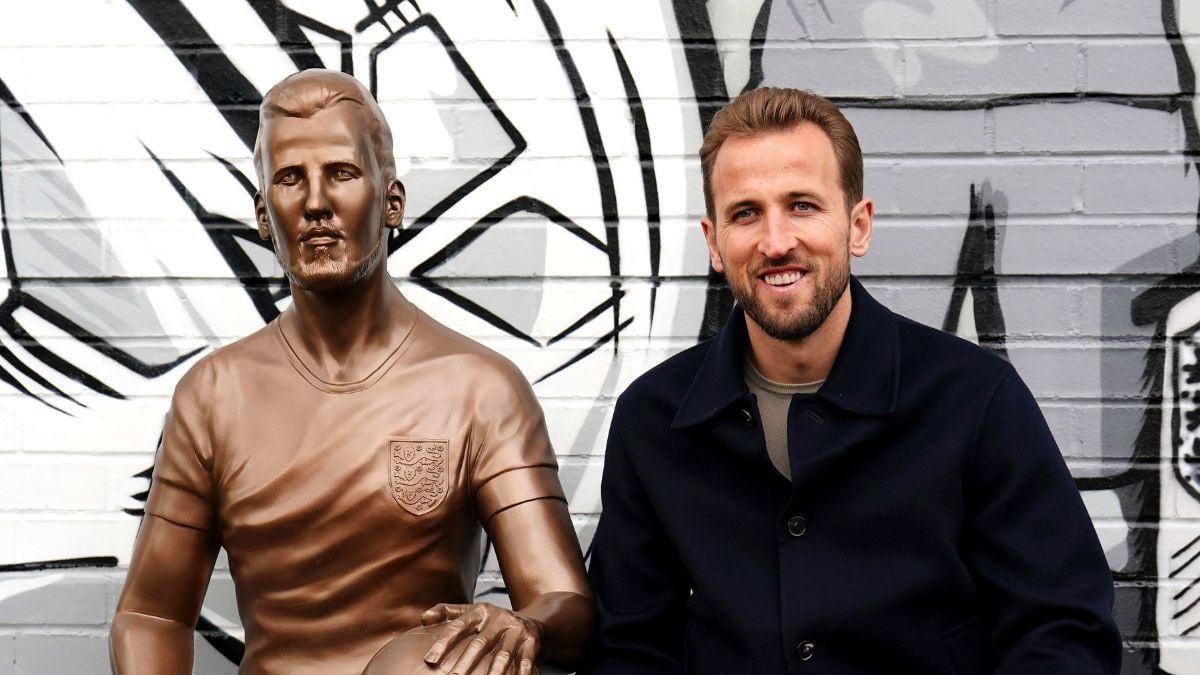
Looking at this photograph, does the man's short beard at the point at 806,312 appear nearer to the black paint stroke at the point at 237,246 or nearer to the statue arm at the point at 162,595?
the statue arm at the point at 162,595

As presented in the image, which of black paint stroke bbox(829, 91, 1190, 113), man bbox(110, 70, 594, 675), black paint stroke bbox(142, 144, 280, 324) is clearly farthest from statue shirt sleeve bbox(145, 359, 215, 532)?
black paint stroke bbox(829, 91, 1190, 113)

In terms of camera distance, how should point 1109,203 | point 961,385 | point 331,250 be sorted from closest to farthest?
point 961,385 → point 331,250 → point 1109,203

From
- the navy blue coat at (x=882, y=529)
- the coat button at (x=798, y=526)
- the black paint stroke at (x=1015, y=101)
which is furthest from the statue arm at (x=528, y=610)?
the black paint stroke at (x=1015, y=101)

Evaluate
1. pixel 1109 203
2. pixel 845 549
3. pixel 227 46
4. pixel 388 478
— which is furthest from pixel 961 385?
pixel 227 46

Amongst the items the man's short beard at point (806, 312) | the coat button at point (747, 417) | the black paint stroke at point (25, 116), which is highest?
the black paint stroke at point (25, 116)

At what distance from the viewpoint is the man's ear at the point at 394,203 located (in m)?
2.67

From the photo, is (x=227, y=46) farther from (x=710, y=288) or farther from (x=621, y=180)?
(x=710, y=288)

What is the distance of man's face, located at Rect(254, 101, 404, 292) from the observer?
8.31ft

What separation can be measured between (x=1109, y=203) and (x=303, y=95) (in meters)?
2.08

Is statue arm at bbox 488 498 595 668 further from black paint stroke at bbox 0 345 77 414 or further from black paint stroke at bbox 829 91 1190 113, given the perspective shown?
black paint stroke at bbox 0 345 77 414

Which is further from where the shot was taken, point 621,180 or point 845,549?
point 621,180

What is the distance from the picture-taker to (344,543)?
8.42ft

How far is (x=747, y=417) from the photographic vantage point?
2.43 meters

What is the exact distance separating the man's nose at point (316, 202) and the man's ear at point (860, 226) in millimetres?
986
